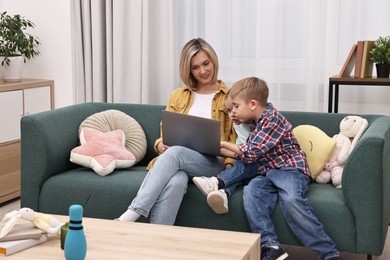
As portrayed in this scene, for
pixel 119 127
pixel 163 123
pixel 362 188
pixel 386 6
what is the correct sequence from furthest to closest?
pixel 386 6
pixel 119 127
pixel 163 123
pixel 362 188

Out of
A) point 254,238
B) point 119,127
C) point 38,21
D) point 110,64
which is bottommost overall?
point 254,238

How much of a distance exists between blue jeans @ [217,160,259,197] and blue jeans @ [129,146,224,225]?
151mm

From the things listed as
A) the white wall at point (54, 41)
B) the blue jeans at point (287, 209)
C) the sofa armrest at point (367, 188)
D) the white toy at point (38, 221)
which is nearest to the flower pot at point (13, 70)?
the white wall at point (54, 41)

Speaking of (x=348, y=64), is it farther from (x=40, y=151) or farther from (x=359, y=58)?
(x=40, y=151)

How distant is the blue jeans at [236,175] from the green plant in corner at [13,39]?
6.73ft

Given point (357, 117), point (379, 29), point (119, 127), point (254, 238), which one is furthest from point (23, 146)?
point (379, 29)

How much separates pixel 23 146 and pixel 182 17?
63.2 inches

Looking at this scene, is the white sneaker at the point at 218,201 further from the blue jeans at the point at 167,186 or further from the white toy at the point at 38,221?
the white toy at the point at 38,221

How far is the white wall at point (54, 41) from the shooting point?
4.79 meters

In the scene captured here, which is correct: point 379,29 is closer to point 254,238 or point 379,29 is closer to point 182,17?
point 182,17

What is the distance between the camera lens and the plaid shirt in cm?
305

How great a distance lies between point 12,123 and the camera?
14.2 feet

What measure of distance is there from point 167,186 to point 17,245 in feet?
3.12

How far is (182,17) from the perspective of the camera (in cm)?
446
